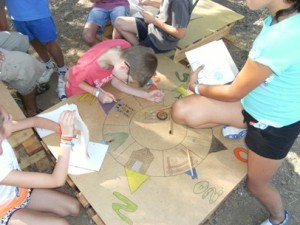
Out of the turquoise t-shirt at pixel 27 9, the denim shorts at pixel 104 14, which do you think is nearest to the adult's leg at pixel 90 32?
the denim shorts at pixel 104 14

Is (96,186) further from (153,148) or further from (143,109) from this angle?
(143,109)

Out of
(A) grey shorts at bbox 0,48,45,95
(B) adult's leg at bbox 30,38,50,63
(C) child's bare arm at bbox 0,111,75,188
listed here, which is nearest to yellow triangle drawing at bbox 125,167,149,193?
(C) child's bare arm at bbox 0,111,75,188

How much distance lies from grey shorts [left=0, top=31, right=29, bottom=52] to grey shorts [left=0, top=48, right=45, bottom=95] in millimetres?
169

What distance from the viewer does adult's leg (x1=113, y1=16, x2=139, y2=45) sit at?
9.69 feet

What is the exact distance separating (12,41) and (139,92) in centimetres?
110

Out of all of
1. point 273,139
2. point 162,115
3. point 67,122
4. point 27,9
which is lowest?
point 162,115

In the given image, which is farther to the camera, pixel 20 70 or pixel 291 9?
pixel 20 70

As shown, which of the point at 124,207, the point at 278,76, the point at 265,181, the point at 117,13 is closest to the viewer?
the point at 278,76

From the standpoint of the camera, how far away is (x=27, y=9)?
253cm

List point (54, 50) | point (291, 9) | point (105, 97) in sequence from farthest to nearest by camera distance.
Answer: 1. point (54, 50)
2. point (105, 97)
3. point (291, 9)

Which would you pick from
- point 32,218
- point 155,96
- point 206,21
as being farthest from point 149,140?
point 206,21

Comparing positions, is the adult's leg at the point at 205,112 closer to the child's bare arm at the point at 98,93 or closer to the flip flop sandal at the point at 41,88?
the child's bare arm at the point at 98,93

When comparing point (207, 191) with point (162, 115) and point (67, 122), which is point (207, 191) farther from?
point (67, 122)

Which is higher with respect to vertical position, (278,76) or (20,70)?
(278,76)
